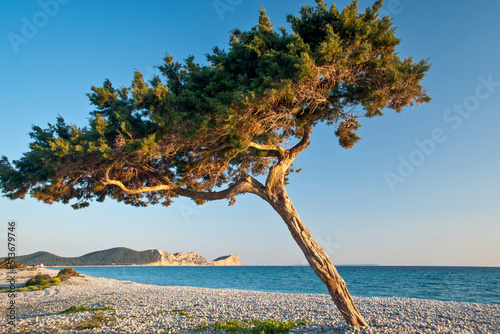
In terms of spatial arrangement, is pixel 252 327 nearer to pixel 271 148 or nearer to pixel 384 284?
pixel 271 148

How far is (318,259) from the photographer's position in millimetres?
6785

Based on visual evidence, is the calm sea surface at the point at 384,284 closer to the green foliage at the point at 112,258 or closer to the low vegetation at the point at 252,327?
the low vegetation at the point at 252,327

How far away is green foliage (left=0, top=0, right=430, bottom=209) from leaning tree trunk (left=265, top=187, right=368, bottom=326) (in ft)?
4.77

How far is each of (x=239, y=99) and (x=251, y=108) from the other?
0.67 metres

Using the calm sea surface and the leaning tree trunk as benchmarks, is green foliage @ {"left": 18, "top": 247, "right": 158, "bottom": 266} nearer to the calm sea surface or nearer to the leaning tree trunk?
the calm sea surface

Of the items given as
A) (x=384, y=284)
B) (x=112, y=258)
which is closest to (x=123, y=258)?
(x=112, y=258)

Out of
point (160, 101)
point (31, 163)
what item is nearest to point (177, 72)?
point (160, 101)

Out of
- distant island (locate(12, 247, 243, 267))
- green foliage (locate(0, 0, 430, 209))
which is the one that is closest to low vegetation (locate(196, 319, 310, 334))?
green foliage (locate(0, 0, 430, 209))

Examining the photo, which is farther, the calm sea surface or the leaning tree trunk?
the calm sea surface

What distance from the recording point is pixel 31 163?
6.34 meters

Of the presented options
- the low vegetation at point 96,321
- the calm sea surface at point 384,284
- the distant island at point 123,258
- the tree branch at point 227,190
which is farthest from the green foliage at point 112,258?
the tree branch at point 227,190

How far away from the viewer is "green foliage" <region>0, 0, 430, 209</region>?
5.83 metres

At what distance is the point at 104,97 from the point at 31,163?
2247 millimetres

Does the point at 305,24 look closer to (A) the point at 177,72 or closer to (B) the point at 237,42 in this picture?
(B) the point at 237,42
